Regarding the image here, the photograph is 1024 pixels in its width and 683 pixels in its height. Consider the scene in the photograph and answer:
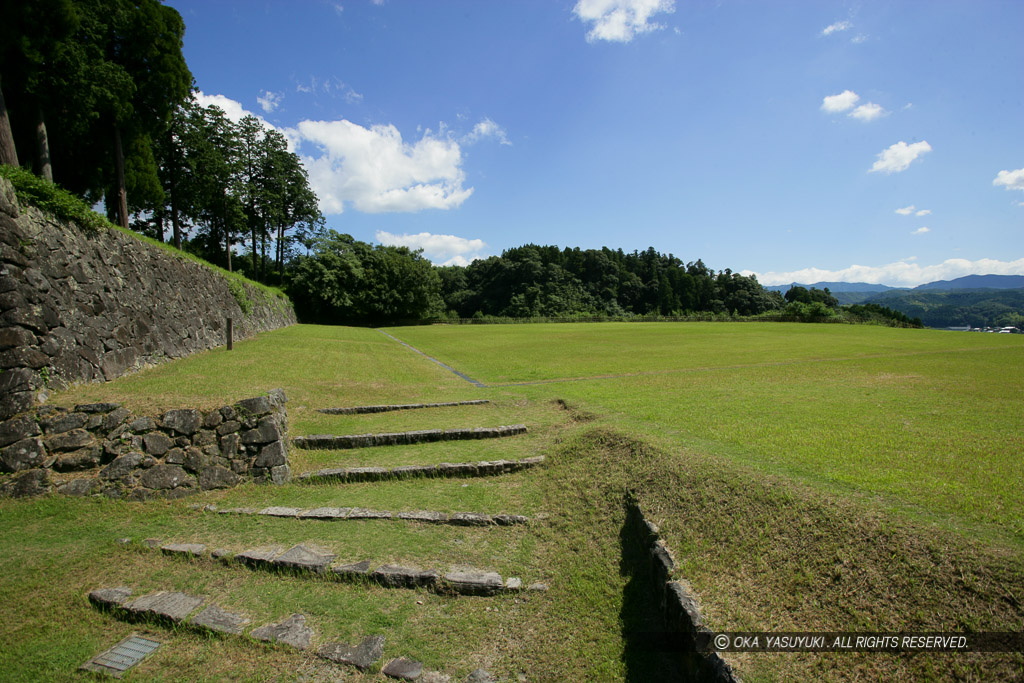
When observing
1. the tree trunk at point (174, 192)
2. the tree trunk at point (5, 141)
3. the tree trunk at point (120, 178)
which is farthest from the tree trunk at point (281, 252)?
the tree trunk at point (5, 141)

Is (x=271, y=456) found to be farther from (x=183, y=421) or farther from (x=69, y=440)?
(x=69, y=440)

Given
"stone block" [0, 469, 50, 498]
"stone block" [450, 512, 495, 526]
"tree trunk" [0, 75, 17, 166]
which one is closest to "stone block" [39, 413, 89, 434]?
"stone block" [0, 469, 50, 498]

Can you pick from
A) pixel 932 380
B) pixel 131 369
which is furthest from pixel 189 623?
pixel 932 380

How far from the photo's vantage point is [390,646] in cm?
427

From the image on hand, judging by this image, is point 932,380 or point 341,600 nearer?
point 341,600

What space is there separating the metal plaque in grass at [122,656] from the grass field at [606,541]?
0.52 ft

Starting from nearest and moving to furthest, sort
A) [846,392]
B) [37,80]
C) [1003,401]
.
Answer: [1003,401] < [846,392] < [37,80]

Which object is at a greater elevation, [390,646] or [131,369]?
[131,369]

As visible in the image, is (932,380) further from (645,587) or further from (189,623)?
(189,623)

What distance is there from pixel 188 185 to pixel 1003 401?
4617cm

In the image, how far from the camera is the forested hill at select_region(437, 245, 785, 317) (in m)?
83.1

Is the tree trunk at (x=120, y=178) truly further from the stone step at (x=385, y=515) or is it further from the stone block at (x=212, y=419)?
the stone step at (x=385, y=515)

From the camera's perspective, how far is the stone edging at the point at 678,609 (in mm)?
3547

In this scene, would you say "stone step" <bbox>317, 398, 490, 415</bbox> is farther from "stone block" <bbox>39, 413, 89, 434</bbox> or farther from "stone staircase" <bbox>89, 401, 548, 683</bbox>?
"stone block" <bbox>39, 413, 89, 434</bbox>
